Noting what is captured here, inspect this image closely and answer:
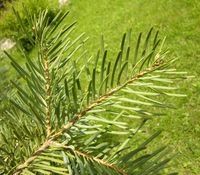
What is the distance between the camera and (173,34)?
7.06 meters

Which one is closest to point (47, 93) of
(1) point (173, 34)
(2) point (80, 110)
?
(2) point (80, 110)

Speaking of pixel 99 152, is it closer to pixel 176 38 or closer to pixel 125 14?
pixel 176 38

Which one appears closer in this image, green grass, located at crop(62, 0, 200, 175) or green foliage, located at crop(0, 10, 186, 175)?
green foliage, located at crop(0, 10, 186, 175)

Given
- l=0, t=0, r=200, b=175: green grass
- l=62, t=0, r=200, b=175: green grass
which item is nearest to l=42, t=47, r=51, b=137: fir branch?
l=62, t=0, r=200, b=175: green grass

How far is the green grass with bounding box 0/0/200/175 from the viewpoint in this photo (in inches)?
198

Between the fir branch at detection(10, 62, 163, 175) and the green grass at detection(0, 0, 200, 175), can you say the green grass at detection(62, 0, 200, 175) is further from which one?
the fir branch at detection(10, 62, 163, 175)

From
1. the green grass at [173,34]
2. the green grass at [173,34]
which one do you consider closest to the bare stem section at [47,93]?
the green grass at [173,34]

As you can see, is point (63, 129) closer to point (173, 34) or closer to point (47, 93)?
point (47, 93)

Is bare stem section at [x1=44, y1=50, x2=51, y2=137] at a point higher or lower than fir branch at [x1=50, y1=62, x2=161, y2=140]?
higher

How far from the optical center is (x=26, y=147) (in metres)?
1.06

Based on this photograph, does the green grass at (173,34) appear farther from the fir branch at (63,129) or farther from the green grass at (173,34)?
the fir branch at (63,129)

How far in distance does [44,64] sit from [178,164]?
4110 millimetres

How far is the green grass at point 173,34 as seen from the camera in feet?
16.5

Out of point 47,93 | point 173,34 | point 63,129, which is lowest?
point 173,34
